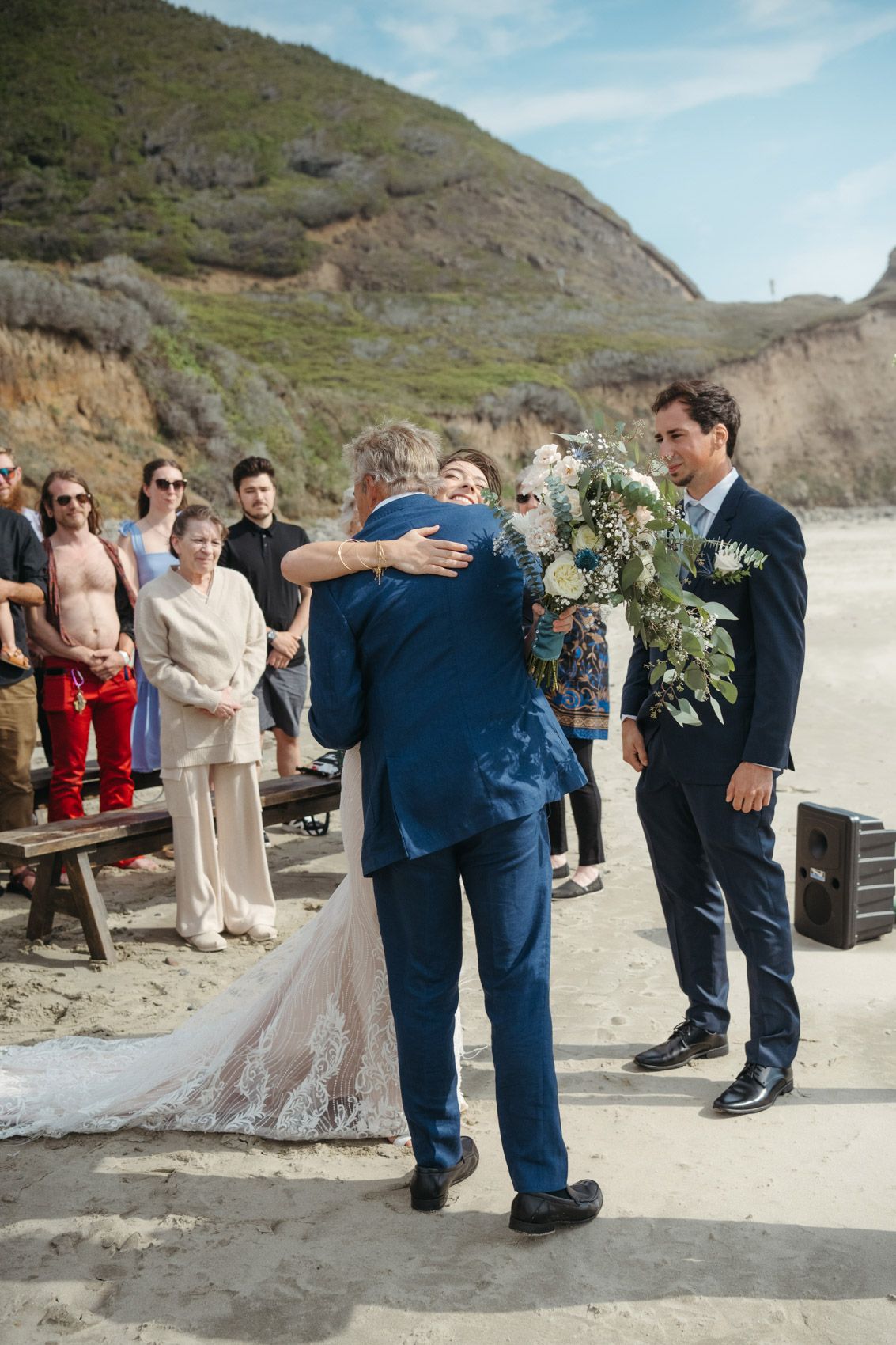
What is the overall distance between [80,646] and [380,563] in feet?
13.2

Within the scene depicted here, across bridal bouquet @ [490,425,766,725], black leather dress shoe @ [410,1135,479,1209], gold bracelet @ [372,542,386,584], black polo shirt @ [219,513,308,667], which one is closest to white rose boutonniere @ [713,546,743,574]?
bridal bouquet @ [490,425,766,725]

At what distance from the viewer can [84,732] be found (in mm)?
6605

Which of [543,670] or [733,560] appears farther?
[733,560]

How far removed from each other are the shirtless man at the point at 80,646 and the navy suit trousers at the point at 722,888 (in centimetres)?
376

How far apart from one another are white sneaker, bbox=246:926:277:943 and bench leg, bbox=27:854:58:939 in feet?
3.40

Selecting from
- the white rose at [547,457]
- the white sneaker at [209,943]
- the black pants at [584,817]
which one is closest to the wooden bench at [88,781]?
the white sneaker at [209,943]

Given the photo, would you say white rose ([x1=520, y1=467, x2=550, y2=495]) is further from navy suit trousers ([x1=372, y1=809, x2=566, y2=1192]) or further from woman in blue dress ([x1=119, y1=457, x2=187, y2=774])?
woman in blue dress ([x1=119, y1=457, x2=187, y2=774])

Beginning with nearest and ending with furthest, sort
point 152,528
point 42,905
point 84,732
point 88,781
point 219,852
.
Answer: point 42,905 → point 219,852 → point 84,732 → point 88,781 → point 152,528

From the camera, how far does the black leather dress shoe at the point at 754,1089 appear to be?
3.74m

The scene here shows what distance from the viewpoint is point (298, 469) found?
26547 mm

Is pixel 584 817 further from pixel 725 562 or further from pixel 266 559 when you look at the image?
pixel 725 562

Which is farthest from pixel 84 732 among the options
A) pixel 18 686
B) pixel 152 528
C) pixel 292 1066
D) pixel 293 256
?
pixel 293 256

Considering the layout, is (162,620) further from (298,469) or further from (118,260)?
(118,260)

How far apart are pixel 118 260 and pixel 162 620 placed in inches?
1083
